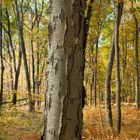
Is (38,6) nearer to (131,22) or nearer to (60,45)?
(131,22)

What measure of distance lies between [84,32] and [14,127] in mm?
12631

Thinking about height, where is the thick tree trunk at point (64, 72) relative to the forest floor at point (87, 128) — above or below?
above

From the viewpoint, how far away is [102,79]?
4031 centimetres

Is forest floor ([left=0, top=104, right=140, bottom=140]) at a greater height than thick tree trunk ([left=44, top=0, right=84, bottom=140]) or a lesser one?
lesser

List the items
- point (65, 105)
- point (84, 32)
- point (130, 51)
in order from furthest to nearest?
1. point (130, 51)
2. point (84, 32)
3. point (65, 105)

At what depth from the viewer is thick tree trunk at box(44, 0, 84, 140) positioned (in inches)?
95.4

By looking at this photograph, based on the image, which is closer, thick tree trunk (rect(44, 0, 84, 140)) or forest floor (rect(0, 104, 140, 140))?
thick tree trunk (rect(44, 0, 84, 140))

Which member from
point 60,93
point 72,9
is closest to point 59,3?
point 72,9

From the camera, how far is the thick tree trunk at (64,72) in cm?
242

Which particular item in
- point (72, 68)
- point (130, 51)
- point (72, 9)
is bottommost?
point (72, 68)

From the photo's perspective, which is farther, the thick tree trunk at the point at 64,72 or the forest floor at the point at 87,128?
the forest floor at the point at 87,128

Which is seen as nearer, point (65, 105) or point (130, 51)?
point (65, 105)

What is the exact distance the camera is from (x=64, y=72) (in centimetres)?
243

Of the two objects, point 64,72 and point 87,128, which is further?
point 87,128
